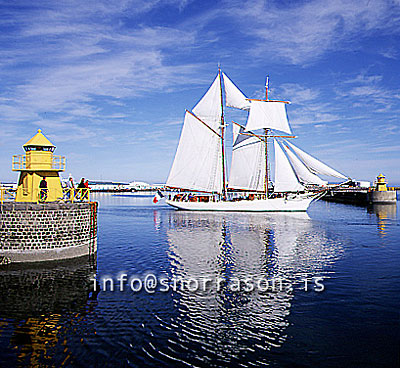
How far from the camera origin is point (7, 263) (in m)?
22.7

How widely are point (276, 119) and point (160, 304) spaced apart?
242 feet

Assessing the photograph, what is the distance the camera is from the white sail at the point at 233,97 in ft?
279

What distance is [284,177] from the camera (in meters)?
73.2

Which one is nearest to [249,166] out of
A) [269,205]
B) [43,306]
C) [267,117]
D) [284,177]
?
[284,177]

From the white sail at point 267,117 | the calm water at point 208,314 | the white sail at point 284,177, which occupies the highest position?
the white sail at point 267,117

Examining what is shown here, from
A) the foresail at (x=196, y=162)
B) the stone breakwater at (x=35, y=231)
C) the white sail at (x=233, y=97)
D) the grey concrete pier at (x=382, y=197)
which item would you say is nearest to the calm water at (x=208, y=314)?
the stone breakwater at (x=35, y=231)

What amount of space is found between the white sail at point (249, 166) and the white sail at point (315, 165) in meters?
11.5

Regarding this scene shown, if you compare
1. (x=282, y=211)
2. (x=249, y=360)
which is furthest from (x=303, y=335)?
(x=282, y=211)

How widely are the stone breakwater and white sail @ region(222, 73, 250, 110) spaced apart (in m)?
67.3

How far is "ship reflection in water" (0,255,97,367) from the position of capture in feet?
39.7

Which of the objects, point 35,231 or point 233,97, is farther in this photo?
point 233,97

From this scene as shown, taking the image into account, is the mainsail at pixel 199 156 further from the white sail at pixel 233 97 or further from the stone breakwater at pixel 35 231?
the stone breakwater at pixel 35 231

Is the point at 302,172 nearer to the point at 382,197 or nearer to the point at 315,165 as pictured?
the point at 315,165

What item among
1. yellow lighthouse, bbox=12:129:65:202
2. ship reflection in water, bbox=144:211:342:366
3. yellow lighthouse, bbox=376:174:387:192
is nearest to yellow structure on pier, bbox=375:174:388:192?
yellow lighthouse, bbox=376:174:387:192
